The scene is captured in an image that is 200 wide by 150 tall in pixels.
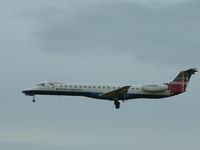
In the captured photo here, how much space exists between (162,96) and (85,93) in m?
9.65

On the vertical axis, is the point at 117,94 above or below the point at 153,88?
below

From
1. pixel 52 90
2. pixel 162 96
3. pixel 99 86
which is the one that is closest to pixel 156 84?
pixel 162 96

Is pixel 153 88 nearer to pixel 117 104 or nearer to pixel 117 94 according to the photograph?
pixel 117 94

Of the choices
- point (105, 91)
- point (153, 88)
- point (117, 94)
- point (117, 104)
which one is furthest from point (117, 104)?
point (153, 88)

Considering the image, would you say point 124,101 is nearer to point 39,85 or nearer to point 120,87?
point 120,87

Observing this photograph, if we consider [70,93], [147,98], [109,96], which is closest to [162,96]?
[147,98]

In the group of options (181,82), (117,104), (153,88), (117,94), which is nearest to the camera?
(117,94)

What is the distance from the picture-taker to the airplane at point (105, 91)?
73.2m

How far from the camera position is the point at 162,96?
75.1m

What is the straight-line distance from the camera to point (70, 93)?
73375 millimetres

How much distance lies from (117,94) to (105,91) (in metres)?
1.89

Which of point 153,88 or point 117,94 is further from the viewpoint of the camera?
point 153,88

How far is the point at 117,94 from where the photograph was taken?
239 ft

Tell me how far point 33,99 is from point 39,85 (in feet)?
6.15
